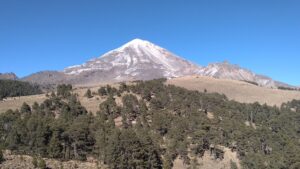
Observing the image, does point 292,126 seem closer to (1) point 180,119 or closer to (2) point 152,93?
(1) point 180,119

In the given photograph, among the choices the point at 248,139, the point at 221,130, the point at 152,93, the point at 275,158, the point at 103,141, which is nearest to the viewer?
the point at 103,141

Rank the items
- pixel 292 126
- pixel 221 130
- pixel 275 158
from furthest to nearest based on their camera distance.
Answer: pixel 292 126 < pixel 221 130 < pixel 275 158

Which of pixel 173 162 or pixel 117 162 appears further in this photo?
pixel 173 162

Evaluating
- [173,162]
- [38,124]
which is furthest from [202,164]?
[38,124]

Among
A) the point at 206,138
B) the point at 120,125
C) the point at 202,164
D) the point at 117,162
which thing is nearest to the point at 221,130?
the point at 206,138

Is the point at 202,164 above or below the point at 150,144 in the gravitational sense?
below

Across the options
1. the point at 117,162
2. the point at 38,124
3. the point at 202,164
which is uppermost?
the point at 38,124
